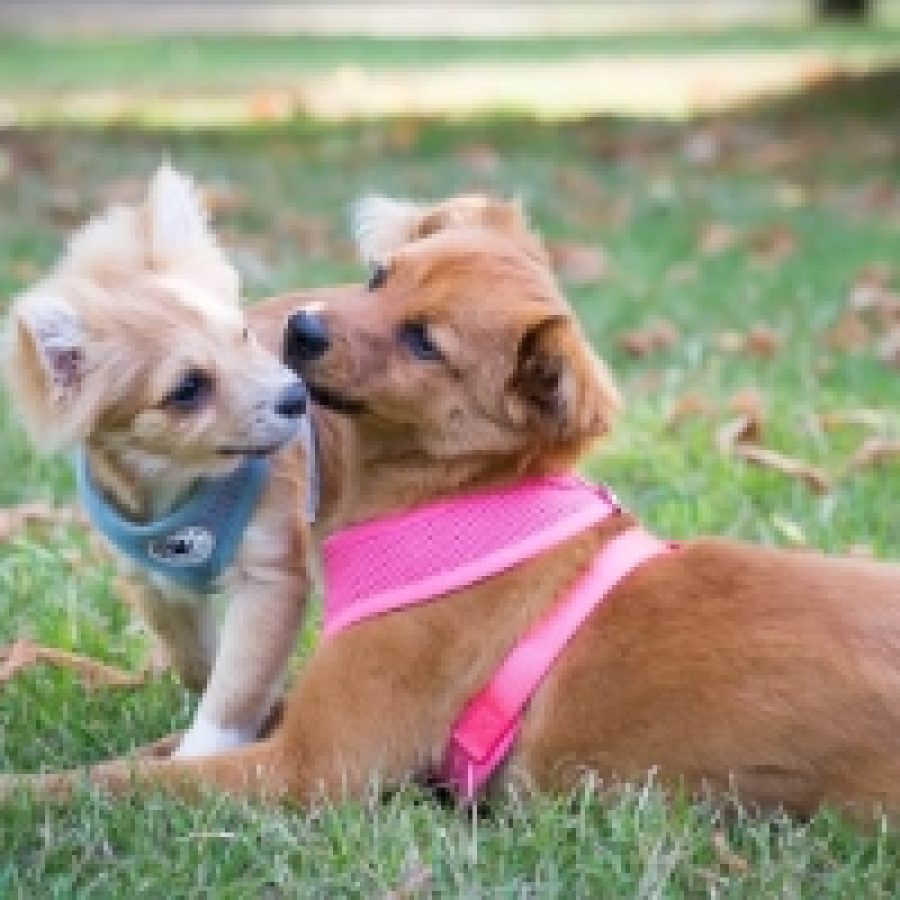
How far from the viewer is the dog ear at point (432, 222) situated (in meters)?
3.68

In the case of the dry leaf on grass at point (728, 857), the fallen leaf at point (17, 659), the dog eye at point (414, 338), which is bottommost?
the dry leaf on grass at point (728, 857)

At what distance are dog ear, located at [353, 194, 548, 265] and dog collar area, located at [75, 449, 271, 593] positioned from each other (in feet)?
1.59

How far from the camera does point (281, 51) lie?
69.6 feet

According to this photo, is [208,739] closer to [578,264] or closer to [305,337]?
[305,337]

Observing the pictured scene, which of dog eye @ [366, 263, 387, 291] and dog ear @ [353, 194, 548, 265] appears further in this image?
dog ear @ [353, 194, 548, 265]

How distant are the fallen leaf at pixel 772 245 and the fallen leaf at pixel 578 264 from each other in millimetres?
727

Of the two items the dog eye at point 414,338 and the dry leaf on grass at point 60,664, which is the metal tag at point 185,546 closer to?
the dry leaf on grass at point 60,664

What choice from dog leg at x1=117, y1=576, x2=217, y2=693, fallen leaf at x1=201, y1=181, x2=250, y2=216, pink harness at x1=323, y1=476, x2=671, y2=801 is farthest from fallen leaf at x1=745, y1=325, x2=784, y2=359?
pink harness at x1=323, y1=476, x2=671, y2=801

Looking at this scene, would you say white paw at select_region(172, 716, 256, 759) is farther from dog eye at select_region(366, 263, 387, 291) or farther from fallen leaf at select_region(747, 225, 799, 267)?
fallen leaf at select_region(747, 225, 799, 267)

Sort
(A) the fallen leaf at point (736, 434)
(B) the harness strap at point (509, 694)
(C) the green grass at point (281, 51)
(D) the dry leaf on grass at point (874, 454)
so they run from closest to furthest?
(B) the harness strap at point (509, 694) → (D) the dry leaf on grass at point (874, 454) → (A) the fallen leaf at point (736, 434) → (C) the green grass at point (281, 51)

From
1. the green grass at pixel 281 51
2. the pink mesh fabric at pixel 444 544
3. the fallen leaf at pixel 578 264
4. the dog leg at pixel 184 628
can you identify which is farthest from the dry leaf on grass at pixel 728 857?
the green grass at pixel 281 51

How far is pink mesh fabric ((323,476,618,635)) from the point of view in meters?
3.36

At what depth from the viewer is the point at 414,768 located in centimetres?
334

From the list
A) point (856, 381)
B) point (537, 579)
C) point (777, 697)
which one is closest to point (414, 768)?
point (537, 579)
